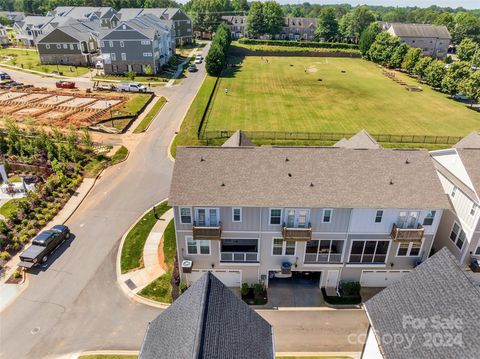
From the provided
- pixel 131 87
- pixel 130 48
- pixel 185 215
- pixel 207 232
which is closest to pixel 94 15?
pixel 130 48

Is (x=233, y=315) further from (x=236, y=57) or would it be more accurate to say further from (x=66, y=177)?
(x=236, y=57)

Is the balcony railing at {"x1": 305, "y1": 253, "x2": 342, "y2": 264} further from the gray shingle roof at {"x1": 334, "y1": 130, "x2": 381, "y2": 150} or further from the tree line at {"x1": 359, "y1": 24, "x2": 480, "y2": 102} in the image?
the tree line at {"x1": 359, "y1": 24, "x2": 480, "y2": 102}

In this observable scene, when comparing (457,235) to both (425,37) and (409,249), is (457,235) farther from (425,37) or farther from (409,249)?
(425,37)

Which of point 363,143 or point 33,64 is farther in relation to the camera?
point 33,64

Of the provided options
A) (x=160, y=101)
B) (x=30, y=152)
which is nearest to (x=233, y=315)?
(x=30, y=152)

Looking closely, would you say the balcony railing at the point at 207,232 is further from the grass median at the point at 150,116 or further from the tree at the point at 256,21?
the tree at the point at 256,21

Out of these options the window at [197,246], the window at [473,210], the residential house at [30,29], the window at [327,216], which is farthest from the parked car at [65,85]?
the window at [473,210]
